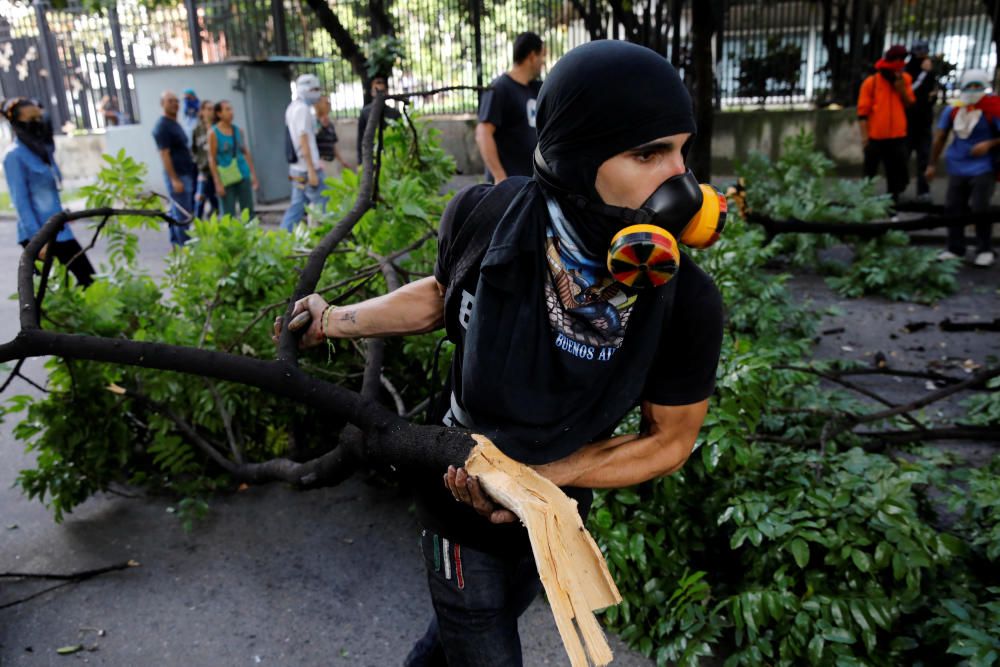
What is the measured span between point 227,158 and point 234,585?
24.4ft

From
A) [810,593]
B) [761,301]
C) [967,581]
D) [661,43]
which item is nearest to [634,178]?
[810,593]

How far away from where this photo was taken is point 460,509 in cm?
194

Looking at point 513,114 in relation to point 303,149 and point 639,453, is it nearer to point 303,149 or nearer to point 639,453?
point 303,149

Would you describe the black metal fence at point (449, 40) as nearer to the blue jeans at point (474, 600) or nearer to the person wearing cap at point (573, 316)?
the person wearing cap at point (573, 316)

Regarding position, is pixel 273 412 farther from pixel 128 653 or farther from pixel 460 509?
pixel 460 509

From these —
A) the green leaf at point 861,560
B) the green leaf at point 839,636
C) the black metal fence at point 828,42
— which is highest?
the black metal fence at point 828,42

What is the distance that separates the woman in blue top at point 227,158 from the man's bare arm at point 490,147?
14.1 ft

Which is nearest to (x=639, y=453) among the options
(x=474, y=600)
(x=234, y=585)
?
(x=474, y=600)

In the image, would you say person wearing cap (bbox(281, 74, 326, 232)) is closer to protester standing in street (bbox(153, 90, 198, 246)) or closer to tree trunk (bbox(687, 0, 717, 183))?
protester standing in street (bbox(153, 90, 198, 246))

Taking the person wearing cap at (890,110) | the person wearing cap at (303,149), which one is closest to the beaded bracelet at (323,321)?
the person wearing cap at (303,149)

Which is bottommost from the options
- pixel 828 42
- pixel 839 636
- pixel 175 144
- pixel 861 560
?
pixel 839 636

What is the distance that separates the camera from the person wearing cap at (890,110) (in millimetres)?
9914

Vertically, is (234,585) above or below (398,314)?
below

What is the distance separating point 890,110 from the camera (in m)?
9.92
